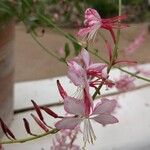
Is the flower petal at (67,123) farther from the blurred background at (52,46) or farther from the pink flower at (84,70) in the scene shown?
the blurred background at (52,46)

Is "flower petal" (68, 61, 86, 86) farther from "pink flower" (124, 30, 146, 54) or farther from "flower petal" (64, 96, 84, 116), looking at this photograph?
"pink flower" (124, 30, 146, 54)

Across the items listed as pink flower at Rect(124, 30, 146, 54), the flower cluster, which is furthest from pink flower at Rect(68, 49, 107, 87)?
pink flower at Rect(124, 30, 146, 54)

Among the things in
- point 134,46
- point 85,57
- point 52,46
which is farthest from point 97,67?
point 52,46

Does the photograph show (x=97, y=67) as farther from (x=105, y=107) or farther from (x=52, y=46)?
(x=52, y=46)

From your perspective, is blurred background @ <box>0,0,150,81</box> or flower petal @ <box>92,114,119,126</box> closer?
flower petal @ <box>92,114,119,126</box>

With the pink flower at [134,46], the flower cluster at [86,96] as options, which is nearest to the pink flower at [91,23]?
the flower cluster at [86,96]

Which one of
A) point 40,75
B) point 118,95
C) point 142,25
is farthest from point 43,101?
point 142,25

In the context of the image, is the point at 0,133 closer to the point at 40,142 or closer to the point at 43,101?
the point at 40,142

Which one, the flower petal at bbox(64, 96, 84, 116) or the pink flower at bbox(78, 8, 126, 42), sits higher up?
the pink flower at bbox(78, 8, 126, 42)
